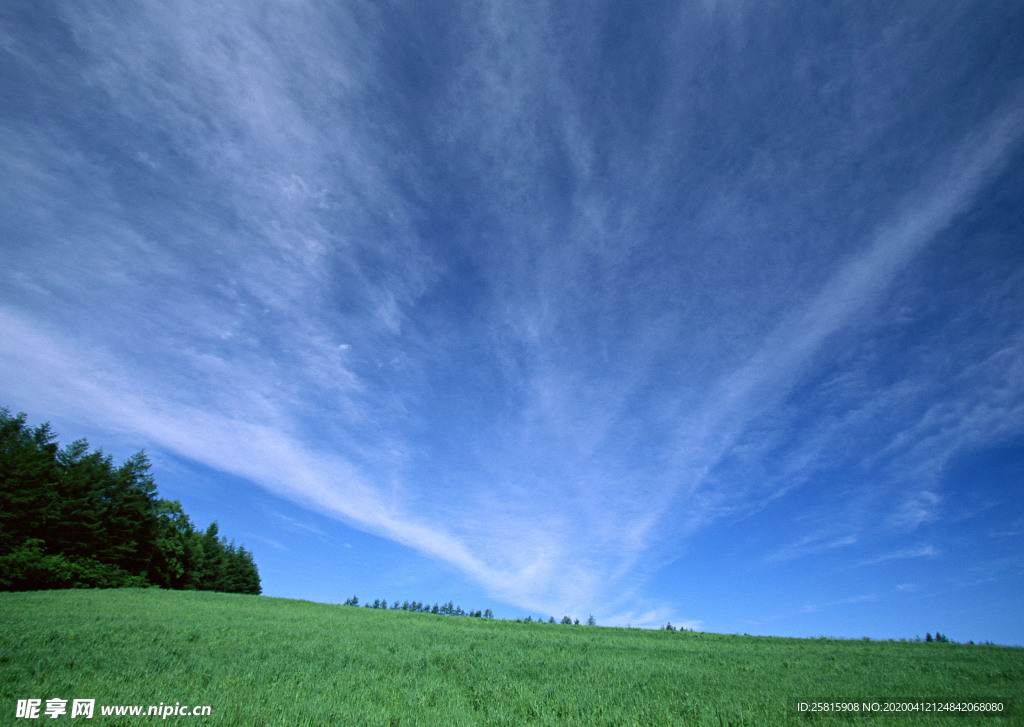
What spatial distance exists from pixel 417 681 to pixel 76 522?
52001 mm

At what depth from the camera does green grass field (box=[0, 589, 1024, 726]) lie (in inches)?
301

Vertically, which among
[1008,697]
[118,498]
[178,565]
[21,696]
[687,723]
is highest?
[118,498]

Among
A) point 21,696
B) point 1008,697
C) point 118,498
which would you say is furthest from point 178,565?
point 1008,697

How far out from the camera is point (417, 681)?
34.8 ft

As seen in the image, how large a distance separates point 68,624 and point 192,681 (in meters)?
11.7

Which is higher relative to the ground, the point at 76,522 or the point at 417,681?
the point at 76,522

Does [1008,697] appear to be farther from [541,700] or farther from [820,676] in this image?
[541,700]

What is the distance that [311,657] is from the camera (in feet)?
42.0

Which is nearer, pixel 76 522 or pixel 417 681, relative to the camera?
pixel 417 681

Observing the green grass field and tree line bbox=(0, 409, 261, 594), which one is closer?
the green grass field

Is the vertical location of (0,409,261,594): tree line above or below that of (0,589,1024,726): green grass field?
above

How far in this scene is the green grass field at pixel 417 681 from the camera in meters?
7.66

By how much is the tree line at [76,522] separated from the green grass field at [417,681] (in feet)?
91.0

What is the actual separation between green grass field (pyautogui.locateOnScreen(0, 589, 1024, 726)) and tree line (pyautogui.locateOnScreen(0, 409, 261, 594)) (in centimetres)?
2772
